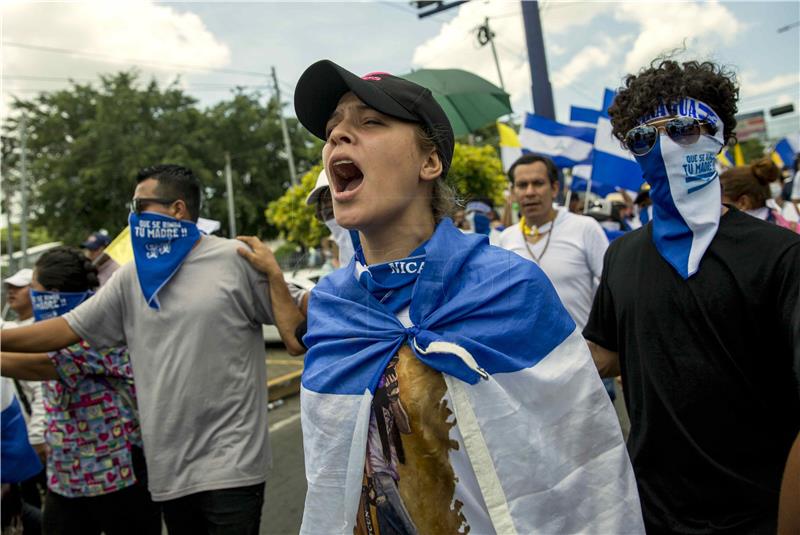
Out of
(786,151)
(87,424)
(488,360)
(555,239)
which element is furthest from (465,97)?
(786,151)

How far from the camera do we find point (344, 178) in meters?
1.57

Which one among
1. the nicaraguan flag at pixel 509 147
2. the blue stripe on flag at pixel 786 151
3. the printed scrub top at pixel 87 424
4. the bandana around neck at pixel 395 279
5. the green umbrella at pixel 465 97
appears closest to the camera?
the bandana around neck at pixel 395 279

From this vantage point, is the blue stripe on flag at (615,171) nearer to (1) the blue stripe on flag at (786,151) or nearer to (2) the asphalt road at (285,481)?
(2) the asphalt road at (285,481)

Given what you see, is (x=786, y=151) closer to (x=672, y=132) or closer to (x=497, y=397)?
(x=672, y=132)

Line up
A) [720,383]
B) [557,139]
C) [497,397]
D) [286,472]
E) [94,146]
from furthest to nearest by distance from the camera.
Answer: [94,146] → [557,139] → [286,472] → [720,383] → [497,397]

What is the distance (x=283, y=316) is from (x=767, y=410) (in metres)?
1.88

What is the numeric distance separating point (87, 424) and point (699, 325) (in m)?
2.75

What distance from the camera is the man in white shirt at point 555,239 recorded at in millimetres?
4156

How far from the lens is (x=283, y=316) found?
113 inches

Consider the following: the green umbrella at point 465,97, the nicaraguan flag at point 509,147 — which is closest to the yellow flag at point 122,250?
the green umbrella at point 465,97

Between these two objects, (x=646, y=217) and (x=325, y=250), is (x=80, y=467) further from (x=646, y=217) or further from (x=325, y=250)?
(x=646, y=217)

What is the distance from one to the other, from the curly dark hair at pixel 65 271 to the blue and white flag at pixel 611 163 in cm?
452

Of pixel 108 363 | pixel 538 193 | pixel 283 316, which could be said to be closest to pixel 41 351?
pixel 108 363

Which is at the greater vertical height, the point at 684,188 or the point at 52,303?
the point at 684,188
